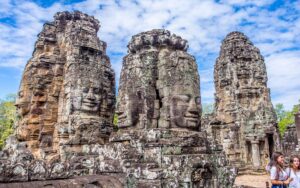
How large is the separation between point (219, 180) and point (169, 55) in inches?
117

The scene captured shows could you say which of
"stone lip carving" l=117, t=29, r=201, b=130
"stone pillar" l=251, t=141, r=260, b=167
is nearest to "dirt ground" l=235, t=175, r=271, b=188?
"stone pillar" l=251, t=141, r=260, b=167

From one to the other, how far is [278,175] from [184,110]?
234cm

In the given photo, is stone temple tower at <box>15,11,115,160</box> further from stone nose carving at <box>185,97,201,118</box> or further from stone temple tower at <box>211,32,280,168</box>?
stone temple tower at <box>211,32,280,168</box>

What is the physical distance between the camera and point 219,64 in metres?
19.9

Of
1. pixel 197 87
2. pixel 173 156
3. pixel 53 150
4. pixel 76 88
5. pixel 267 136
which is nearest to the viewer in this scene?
pixel 173 156

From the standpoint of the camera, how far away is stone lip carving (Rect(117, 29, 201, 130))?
6230 millimetres

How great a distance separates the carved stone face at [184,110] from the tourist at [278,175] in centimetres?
199

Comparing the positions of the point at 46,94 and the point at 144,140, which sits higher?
the point at 46,94

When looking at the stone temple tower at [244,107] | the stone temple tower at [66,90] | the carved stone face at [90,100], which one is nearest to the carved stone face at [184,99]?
the stone temple tower at [66,90]

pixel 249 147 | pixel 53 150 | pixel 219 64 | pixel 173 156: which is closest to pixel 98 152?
pixel 173 156

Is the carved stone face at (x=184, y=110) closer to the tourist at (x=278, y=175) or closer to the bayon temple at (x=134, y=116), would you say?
the bayon temple at (x=134, y=116)

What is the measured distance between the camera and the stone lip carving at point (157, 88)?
20.4 ft

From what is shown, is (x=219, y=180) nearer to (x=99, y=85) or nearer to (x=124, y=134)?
(x=124, y=134)

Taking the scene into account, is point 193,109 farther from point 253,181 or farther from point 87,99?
point 253,181
